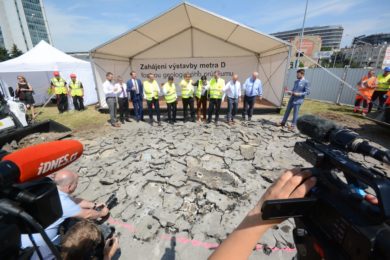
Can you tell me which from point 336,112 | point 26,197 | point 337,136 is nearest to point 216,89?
point 336,112

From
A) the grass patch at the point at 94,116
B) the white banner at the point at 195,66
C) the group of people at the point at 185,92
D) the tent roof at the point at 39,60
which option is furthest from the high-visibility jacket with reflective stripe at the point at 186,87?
the tent roof at the point at 39,60

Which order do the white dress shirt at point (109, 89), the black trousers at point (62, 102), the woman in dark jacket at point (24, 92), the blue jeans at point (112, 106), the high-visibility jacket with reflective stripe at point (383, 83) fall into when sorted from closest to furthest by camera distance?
the white dress shirt at point (109, 89) → the blue jeans at point (112, 106) → the high-visibility jacket with reflective stripe at point (383, 83) → the woman in dark jacket at point (24, 92) → the black trousers at point (62, 102)

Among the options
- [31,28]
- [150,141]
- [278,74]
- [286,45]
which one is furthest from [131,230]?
[31,28]

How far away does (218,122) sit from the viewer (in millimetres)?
7695

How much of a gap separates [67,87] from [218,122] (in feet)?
24.8

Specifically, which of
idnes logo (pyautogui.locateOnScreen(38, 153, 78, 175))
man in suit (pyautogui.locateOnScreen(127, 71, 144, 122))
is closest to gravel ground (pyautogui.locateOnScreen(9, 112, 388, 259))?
man in suit (pyautogui.locateOnScreen(127, 71, 144, 122))

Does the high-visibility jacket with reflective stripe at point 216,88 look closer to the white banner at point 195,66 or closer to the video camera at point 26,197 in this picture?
the white banner at point 195,66

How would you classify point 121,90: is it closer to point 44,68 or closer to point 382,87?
point 44,68

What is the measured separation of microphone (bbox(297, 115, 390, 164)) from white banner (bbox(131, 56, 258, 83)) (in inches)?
411

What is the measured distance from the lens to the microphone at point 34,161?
1.94 ft

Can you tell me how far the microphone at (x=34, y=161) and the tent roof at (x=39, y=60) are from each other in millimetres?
10893

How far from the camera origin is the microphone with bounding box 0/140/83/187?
1.94 ft

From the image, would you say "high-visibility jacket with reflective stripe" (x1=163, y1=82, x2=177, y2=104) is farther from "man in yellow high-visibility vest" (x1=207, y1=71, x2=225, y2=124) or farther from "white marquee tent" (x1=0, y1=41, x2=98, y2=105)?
"white marquee tent" (x1=0, y1=41, x2=98, y2=105)

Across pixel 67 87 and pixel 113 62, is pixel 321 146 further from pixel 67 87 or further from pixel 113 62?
pixel 67 87
